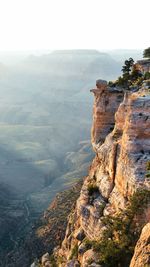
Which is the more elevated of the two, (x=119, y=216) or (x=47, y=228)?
(x=119, y=216)

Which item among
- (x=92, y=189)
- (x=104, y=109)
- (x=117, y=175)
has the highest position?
(x=104, y=109)

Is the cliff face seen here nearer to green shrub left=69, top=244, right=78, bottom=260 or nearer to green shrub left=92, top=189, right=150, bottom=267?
green shrub left=69, top=244, right=78, bottom=260

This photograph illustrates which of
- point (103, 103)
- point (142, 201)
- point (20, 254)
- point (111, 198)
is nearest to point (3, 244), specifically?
point (20, 254)

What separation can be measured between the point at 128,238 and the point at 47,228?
74002 millimetres

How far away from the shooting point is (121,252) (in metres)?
34.8

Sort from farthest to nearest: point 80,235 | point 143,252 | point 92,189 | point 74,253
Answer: point 92,189, point 80,235, point 74,253, point 143,252

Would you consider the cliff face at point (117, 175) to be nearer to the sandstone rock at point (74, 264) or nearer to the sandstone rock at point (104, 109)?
the sandstone rock at point (74, 264)

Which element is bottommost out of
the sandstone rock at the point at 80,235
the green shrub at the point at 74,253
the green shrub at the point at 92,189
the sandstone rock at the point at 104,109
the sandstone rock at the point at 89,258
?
the green shrub at the point at 74,253

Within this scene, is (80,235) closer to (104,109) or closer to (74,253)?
(74,253)

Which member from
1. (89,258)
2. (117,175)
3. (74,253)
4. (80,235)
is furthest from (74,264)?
(117,175)

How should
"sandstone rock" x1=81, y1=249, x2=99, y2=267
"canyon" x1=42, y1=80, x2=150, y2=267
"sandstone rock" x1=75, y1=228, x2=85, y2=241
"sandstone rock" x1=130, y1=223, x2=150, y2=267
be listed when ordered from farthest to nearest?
"sandstone rock" x1=75, y1=228, x2=85, y2=241, "canyon" x1=42, y1=80, x2=150, y2=267, "sandstone rock" x1=81, y1=249, x2=99, y2=267, "sandstone rock" x1=130, y1=223, x2=150, y2=267

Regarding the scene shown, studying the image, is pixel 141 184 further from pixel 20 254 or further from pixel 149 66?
pixel 20 254

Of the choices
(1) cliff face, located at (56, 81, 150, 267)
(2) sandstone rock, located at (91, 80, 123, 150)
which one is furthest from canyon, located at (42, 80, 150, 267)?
(2) sandstone rock, located at (91, 80, 123, 150)

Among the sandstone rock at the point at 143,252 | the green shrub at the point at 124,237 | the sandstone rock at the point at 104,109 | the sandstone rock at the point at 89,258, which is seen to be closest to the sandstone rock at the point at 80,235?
the sandstone rock at the point at 89,258
